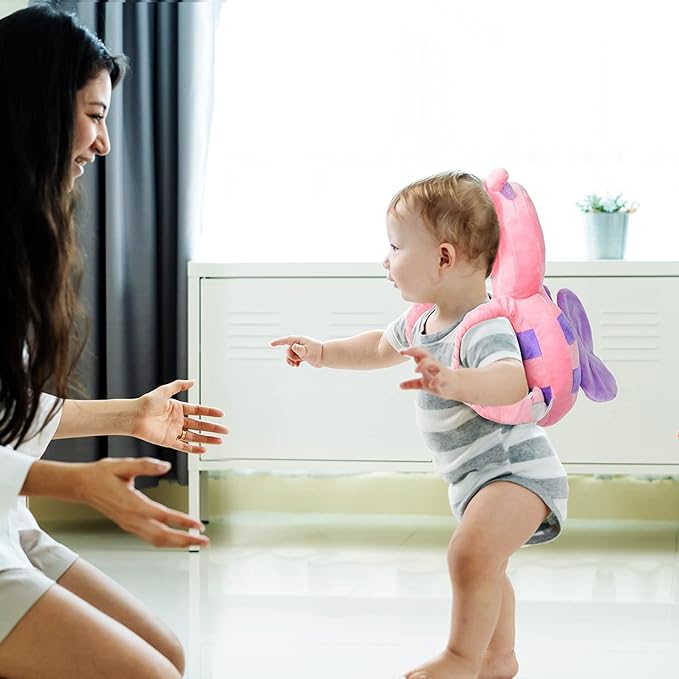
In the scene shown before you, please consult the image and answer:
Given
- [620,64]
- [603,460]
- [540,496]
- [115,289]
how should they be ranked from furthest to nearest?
[620,64] < [115,289] < [603,460] < [540,496]

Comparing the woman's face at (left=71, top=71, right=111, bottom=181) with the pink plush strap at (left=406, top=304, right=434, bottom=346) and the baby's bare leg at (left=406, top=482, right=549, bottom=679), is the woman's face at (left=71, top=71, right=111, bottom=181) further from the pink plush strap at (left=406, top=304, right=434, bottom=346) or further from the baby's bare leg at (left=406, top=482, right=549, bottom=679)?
the baby's bare leg at (left=406, top=482, right=549, bottom=679)

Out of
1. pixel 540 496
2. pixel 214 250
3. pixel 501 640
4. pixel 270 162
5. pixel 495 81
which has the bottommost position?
pixel 501 640

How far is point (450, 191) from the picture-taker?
1.52 meters

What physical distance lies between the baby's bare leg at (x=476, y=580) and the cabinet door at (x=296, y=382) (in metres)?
1.20

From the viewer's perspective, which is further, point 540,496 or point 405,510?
point 405,510

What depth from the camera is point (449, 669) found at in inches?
54.4

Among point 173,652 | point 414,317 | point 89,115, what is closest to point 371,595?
point 414,317

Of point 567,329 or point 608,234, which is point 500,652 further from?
point 608,234

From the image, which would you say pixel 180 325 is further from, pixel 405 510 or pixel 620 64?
pixel 620 64

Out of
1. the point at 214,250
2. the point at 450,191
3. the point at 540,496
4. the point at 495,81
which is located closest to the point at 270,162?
the point at 214,250

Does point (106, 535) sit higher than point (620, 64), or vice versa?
point (620, 64)

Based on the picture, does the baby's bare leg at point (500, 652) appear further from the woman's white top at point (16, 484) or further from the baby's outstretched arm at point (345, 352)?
the woman's white top at point (16, 484)

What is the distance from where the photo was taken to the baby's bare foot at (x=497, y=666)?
157 cm

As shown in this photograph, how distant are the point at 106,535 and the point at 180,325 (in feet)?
2.04
